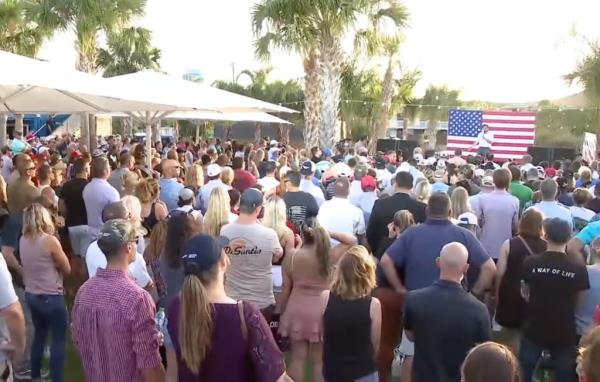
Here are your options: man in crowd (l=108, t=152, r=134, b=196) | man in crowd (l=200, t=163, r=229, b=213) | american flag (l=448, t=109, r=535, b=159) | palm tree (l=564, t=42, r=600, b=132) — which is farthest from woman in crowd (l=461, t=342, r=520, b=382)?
palm tree (l=564, t=42, r=600, b=132)

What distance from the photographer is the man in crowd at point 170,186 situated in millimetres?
8070

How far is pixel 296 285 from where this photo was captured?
16.6ft

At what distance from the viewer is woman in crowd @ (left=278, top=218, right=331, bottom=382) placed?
197 inches

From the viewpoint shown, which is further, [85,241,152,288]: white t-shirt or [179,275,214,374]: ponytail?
[85,241,152,288]: white t-shirt

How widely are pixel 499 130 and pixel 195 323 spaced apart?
16997mm

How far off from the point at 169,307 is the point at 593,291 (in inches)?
120

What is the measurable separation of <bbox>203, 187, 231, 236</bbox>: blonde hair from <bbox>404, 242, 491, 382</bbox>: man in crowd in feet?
7.30

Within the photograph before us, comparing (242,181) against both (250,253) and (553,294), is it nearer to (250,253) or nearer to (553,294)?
(250,253)

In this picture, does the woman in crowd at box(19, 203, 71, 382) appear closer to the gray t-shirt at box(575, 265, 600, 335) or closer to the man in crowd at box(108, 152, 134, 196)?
the man in crowd at box(108, 152, 134, 196)

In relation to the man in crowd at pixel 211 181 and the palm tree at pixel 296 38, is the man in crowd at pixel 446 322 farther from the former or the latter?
the palm tree at pixel 296 38

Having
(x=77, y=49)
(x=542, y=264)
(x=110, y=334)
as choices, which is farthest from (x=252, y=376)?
(x=77, y=49)

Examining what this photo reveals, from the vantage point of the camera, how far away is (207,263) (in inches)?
125

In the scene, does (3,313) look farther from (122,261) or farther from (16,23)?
(16,23)

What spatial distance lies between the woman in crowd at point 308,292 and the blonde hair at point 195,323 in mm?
1938
